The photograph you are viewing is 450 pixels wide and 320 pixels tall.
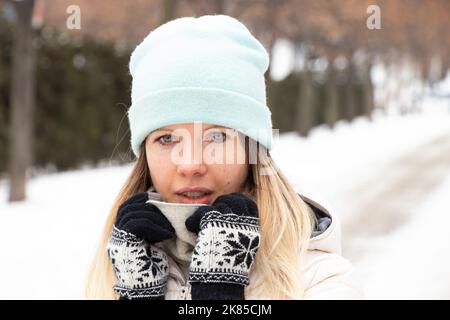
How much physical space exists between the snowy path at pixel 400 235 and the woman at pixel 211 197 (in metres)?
3.58

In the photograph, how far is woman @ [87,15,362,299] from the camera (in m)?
1.50

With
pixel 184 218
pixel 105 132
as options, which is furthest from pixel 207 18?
pixel 105 132

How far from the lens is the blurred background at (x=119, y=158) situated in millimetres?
5766

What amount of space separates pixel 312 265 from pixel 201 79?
1.65 feet

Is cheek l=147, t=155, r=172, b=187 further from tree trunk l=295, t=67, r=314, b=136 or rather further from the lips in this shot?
tree trunk l=295, t=67, r=314, b=136

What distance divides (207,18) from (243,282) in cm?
65

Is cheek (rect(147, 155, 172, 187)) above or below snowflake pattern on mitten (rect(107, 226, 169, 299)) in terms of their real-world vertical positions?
above

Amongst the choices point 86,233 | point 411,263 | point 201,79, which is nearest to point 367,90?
point 86,233

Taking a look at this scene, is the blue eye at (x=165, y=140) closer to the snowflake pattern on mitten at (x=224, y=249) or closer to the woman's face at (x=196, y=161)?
the woman's face at (x=196, y=161)

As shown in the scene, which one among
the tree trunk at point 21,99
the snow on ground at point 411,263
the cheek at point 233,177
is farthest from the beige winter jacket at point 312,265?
the tree trunk at point 21,99

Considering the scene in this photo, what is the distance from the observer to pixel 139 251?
5.07 feet

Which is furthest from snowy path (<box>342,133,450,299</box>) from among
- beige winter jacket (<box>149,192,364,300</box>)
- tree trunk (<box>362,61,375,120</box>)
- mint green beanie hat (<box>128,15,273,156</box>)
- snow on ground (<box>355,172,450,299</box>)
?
tree trunk (<box>362,61,375,120</box>)

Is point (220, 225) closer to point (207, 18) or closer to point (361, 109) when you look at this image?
point (207, 18)

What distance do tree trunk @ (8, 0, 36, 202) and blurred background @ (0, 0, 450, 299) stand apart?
0.04 feet
